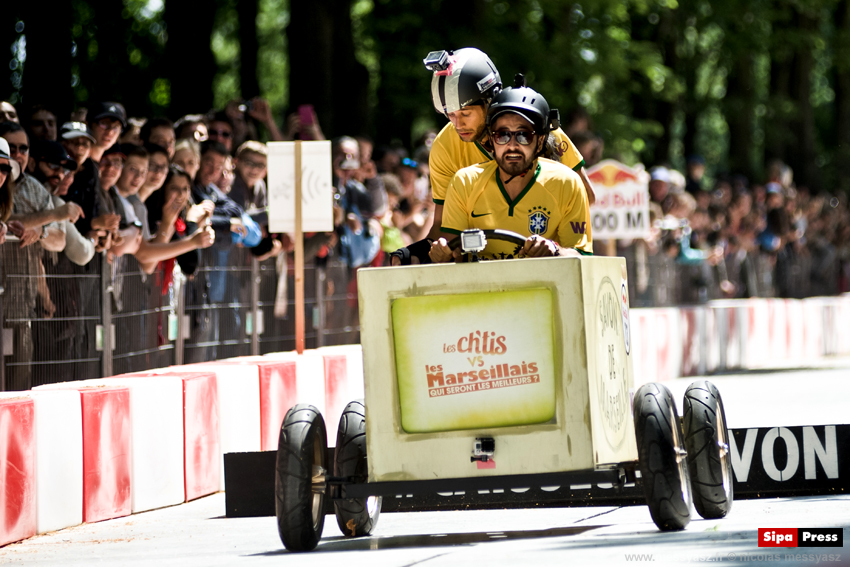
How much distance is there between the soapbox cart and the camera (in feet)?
23.2

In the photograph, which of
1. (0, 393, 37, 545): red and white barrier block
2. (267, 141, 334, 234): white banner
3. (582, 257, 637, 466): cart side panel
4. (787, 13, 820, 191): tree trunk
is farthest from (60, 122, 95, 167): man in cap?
(787, 13, 820, 191): tree trunk

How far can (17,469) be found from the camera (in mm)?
8727

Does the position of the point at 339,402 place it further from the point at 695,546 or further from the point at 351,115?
the point at 351,115

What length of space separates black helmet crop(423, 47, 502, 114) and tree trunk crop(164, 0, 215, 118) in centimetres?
1610

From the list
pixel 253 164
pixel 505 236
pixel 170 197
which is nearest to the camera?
pixel 505 236

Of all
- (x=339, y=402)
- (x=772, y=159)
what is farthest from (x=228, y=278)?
(x=772, y=159)

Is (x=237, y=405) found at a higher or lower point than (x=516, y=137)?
lower

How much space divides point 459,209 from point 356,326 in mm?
8702

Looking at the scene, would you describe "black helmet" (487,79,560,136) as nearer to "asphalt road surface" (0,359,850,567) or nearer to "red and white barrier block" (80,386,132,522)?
"asphalt road surface" (0,359,850,567)

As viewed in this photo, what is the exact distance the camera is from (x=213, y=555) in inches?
301

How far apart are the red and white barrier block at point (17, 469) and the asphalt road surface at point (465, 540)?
10 centimetres

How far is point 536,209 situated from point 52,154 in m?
4.98

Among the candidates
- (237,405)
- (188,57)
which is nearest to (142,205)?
(237,405)

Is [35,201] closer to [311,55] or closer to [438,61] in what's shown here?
[438,61]
